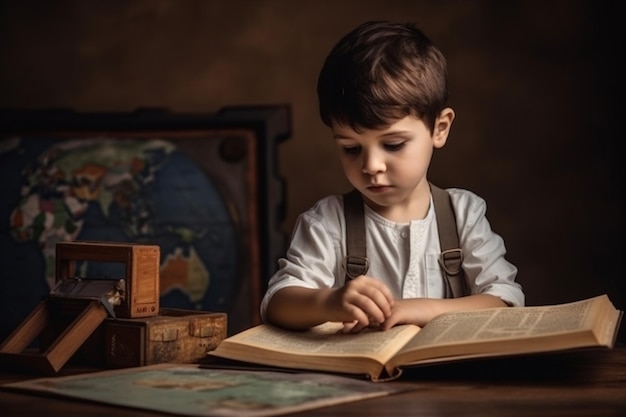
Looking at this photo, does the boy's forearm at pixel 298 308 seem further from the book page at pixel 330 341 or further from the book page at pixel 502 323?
the book page at pixel 502 323

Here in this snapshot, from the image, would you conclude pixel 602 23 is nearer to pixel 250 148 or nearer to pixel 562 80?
pixel 562 80

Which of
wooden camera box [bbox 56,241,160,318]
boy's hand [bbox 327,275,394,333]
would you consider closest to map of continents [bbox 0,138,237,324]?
wooden camera box [bbox 56,241,160,318]

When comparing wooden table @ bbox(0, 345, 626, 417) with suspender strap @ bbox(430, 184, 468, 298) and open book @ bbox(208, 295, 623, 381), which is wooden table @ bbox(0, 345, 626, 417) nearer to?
A: open book @ bbox(208, 295, 623, 381)

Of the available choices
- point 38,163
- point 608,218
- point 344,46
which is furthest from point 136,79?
point 608,218

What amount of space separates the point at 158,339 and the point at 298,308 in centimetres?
24

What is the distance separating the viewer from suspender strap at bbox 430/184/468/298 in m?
1.78

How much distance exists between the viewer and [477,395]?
3.83ft

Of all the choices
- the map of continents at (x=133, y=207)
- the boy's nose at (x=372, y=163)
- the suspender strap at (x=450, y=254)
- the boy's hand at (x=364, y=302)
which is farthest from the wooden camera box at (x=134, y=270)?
the map of continents at (x=133, y=207)

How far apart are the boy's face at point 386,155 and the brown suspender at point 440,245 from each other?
10cm

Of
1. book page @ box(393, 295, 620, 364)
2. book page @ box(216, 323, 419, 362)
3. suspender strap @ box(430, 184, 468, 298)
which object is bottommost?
book page @ box(216, 323, 419, 362)

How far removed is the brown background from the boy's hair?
0.93 metres

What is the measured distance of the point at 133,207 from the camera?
2.57m

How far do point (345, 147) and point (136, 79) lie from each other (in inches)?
50.4

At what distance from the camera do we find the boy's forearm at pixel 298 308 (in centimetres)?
147
